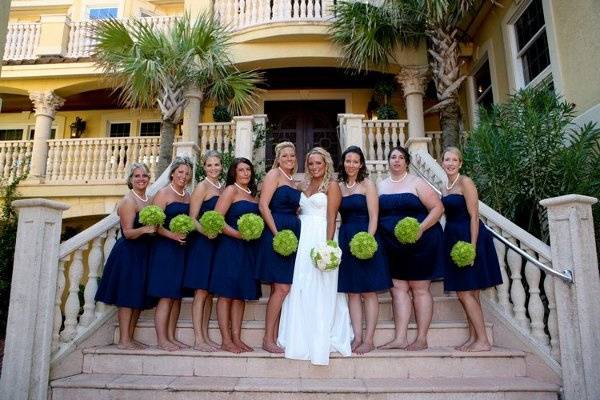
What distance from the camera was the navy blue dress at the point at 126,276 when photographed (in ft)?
12.3

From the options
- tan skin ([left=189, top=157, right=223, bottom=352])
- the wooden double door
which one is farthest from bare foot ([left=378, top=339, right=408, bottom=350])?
the wooden double door

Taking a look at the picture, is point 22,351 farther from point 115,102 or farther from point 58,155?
point 115,102

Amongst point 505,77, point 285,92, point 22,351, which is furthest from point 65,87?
point 505,77

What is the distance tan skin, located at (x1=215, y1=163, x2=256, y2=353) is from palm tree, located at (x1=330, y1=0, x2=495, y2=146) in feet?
18.0

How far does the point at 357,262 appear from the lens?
376 centimetres

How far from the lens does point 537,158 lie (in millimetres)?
4723

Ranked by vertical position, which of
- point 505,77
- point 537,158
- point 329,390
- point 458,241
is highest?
point 505,77

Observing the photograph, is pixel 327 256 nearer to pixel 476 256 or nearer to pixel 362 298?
pixel 362 298

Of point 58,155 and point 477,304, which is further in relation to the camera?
point 58,155

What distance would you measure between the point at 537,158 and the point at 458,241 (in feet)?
6.20

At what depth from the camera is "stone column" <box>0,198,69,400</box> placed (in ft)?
10.5

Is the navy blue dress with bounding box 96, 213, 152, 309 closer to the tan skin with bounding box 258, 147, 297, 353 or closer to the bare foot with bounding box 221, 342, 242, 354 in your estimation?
the bare foot with bounding box 221, 342, 242, 354

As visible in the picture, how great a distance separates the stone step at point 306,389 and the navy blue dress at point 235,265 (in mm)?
748

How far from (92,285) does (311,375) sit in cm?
229
